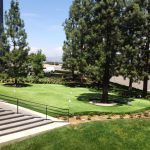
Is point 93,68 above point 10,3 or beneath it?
beneath

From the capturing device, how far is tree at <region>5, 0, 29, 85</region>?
1900 inches


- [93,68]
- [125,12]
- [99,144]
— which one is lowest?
[99,144]

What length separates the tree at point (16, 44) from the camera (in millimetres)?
48250

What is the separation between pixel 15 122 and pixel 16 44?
2496cm

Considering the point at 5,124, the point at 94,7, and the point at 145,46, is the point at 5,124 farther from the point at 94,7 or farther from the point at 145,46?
the point at 145,46

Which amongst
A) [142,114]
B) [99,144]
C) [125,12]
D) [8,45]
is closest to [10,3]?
[8,45]

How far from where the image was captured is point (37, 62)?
54.0 m

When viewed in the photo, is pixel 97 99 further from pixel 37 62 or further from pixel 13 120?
pixel 37 62

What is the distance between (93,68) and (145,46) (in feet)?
47.2

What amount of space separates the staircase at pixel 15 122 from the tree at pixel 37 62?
23869 millimetres

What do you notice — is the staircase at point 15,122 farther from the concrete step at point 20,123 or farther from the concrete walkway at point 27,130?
the concrete walkway at point 27,130

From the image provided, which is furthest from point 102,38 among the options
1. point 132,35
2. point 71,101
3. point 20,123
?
point 20,123

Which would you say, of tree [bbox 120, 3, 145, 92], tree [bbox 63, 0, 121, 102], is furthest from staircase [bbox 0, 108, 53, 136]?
tree [bbox 120, 3, 145, 92]

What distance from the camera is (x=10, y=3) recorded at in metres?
49.0
